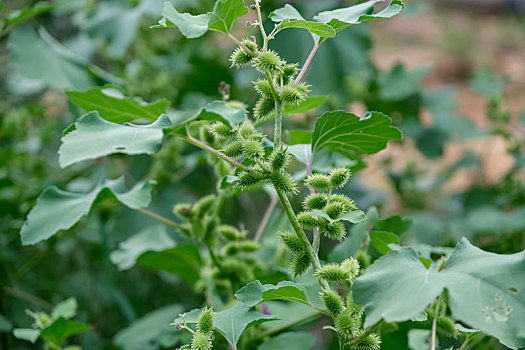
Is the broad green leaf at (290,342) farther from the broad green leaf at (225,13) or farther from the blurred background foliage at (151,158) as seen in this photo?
the broad green leaf at (225,13)

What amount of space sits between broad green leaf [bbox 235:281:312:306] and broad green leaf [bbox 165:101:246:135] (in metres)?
0.19

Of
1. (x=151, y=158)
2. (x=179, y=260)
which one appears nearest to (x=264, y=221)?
(x=179, y=260)

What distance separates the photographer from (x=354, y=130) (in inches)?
28.5

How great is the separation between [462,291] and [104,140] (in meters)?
0.40

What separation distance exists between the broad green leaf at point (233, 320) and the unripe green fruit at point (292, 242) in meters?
0.08

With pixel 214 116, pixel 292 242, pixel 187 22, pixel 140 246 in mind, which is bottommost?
pixel 140 246

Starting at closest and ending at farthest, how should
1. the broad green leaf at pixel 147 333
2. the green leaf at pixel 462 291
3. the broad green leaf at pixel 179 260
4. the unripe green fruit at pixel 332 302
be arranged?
the green leaf at pixel 462 291 → the unripe green fruit at pixel 332 302 → the broad green leaf at pixel 179 260 → the broad green leaf at pixel 147 333

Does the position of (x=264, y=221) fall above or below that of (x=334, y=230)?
below

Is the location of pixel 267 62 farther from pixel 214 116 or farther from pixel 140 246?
pixel 140 246

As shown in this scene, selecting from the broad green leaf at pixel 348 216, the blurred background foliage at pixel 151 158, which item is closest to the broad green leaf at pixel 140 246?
the blurred background foliage at pixel 151 158

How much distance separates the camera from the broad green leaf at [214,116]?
0.66 meters

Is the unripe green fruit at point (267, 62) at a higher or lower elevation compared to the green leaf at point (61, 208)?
higher

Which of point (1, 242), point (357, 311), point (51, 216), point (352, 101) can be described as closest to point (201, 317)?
point (357, 311)

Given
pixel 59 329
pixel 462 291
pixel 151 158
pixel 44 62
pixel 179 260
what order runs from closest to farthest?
pixel 462 291
pixel 59 329
pixel 179 260
pixel 44 62
pixel 151 158
